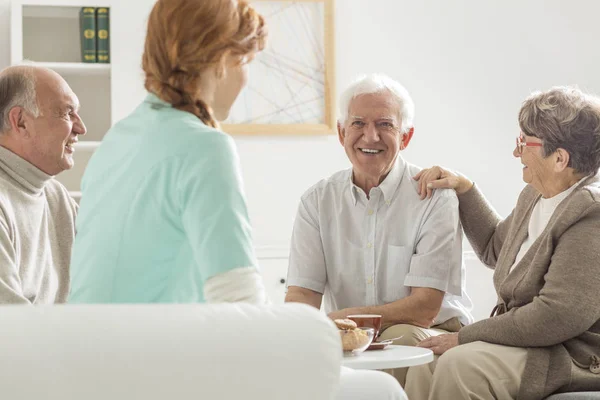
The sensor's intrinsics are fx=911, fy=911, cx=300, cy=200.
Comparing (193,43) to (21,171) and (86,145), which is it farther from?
(86,145)

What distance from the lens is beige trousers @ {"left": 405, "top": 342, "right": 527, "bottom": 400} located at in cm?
249

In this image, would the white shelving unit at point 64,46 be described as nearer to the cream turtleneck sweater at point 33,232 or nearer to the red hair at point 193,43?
the cream turtleneck sweater at point 33,232

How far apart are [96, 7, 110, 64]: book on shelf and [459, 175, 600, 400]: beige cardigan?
2667 millimetres

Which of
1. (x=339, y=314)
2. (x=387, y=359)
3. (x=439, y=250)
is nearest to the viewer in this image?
(x=387, y=359)

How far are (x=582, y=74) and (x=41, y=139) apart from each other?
3.49m

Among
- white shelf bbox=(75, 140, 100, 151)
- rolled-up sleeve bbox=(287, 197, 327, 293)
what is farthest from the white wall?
A: rolled-up sleeve bbox=(287, 197, 327, 293)

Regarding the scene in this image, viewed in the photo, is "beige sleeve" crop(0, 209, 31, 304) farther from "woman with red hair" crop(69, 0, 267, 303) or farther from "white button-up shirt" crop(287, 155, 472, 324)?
"white button-up shirt" crop(287, 155, 472, 324)

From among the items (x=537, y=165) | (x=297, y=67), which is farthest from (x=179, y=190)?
(x=297, y=67)

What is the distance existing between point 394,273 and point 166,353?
1.75 meters

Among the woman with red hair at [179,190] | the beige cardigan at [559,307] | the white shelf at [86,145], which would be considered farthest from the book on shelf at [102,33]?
the woman with red hair at [179,190]

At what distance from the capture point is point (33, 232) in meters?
2.52

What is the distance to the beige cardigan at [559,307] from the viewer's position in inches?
96.6

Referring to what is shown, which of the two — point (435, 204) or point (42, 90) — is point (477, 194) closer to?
point (435, 204)

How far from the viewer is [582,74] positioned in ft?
16.9
